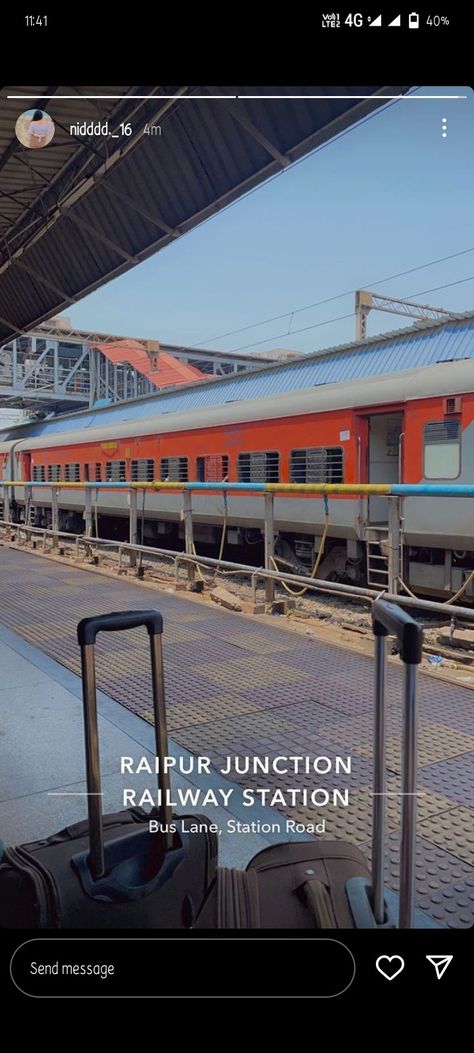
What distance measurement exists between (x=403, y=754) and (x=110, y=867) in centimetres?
63

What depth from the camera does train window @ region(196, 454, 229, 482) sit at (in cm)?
1027

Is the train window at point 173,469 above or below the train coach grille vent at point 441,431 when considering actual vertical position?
below

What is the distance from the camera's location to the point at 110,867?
4.28 ft

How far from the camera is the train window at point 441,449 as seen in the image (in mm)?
6590

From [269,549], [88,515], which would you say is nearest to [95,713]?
[269,549]

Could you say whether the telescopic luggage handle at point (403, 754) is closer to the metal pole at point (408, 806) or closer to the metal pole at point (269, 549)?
the metal pole at point (408, 806)

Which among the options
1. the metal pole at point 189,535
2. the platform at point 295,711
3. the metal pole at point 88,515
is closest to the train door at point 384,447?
the metal pole at point 189,535

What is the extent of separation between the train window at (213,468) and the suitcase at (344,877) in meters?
8.83

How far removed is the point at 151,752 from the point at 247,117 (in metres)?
2.32
